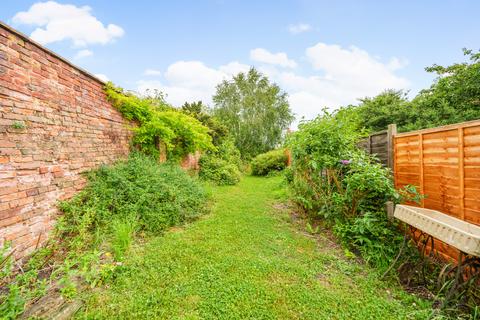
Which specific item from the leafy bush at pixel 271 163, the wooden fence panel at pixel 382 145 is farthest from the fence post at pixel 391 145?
the leafy bush at pixel 271 163

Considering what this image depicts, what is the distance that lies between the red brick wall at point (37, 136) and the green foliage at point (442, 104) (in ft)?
22.0

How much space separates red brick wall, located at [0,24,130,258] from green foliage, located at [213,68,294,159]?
1215cm

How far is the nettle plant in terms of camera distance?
105 inches

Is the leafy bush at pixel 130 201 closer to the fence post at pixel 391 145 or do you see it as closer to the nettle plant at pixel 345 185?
the nettle plant at pixel 345 185

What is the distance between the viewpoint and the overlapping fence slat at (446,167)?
1958 millimetres

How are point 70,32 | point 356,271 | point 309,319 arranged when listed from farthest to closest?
point 70,32 < point 356,271 < point 309,319

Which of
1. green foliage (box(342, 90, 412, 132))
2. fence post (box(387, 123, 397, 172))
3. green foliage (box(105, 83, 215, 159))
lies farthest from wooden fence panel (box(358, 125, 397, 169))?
green foliage (box(342, 90, 412, 132))

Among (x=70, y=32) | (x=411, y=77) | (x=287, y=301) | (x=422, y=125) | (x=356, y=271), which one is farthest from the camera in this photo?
(x=422, y=125)

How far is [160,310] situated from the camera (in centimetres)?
166

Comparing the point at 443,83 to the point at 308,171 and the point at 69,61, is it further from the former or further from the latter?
the point at 69,61

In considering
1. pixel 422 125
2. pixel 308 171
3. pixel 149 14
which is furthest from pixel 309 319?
pixel 422 125

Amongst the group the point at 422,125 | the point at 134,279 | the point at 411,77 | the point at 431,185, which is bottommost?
the point at 134,279

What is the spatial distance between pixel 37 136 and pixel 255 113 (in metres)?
13.9

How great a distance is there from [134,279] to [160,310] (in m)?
0.58
